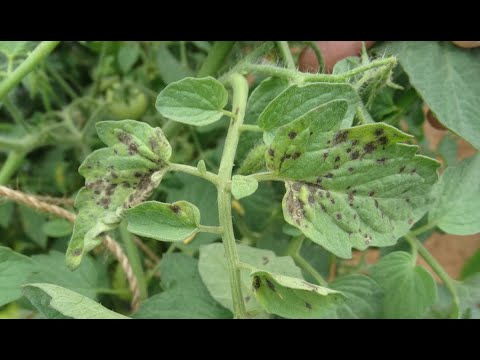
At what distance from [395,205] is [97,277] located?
46cm

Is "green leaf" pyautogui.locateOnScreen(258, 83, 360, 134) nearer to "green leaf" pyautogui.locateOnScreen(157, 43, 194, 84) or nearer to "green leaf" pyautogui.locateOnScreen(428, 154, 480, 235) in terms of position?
"green leaf" pyautogui.locateOnScreen(428, 154, 480, 235)

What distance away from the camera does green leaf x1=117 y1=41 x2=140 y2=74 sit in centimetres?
113

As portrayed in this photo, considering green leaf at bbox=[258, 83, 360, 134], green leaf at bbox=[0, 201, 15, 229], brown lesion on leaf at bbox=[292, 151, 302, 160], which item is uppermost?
green leaf at bbox=[258, 83, 360, 134]

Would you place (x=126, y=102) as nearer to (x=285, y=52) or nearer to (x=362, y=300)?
(x=285, y=52)

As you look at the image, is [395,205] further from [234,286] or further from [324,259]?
[324,259]

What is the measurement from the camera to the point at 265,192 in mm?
1023

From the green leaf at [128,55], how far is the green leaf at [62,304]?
0.64m

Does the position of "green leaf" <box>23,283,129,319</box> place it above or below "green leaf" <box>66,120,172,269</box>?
below

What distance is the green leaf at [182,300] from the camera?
2.36 feet

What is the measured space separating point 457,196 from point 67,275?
567 millimetres

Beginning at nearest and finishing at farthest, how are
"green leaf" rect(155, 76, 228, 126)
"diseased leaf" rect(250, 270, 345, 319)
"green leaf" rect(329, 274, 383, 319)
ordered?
"diseased leaf" rect(250, 270, 345, 319), "green leaf" rect(155, 76, 228, 126), "green leaf" rect(329, 274, 383, 319)

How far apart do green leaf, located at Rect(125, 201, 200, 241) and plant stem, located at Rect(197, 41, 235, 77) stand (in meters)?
0.37

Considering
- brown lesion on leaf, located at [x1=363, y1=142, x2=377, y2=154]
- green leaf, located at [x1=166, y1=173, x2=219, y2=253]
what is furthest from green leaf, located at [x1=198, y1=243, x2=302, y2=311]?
brown lesion on leaf, located at [x1=363, y1=142, x2=377, y2=154]
